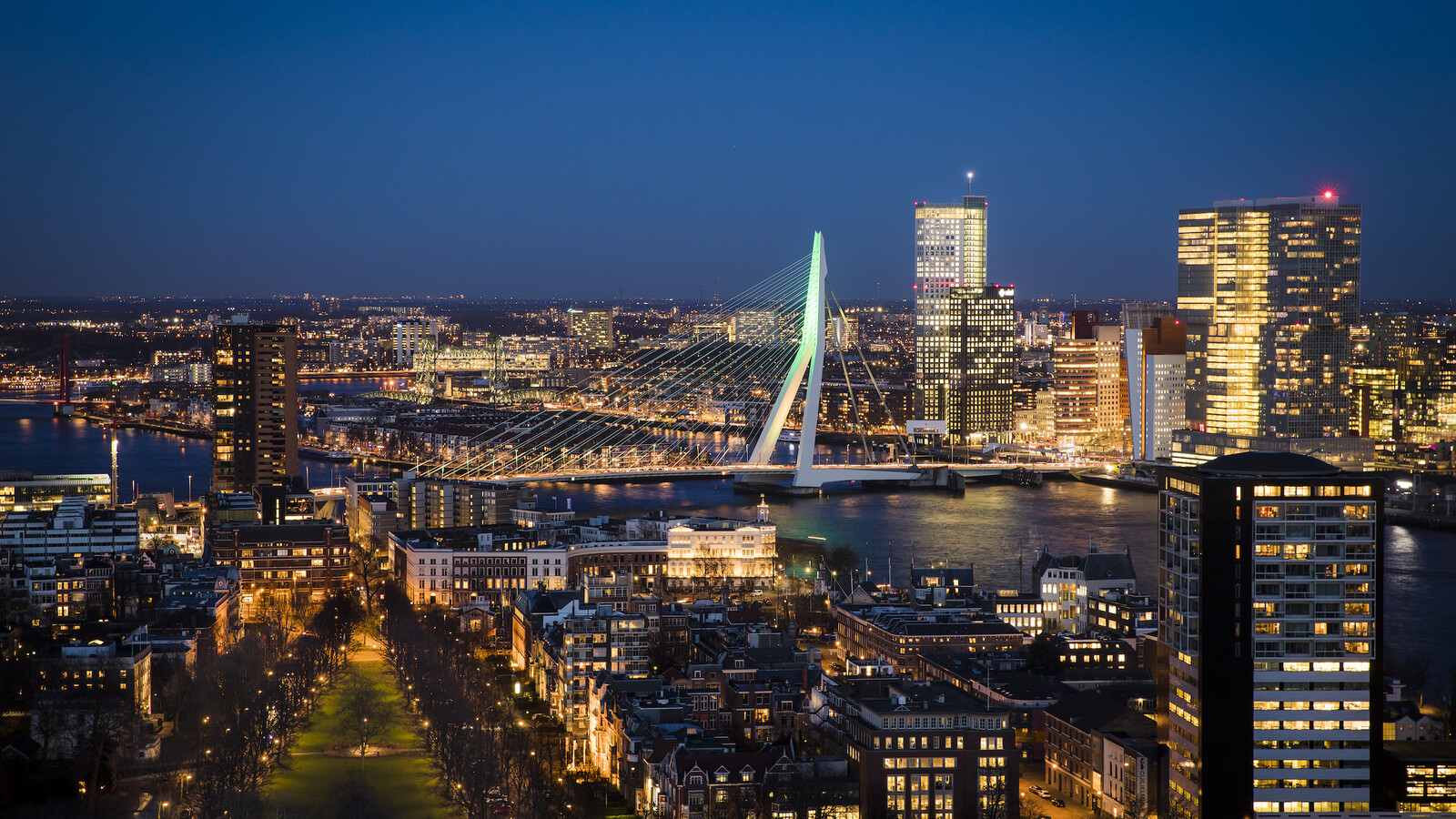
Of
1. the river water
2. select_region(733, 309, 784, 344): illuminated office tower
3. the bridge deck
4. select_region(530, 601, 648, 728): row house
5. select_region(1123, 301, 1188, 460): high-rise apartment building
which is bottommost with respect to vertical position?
select_region(530, 601, 648, 728): row house

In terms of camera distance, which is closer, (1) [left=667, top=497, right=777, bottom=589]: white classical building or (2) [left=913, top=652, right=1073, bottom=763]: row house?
(2) [left=913, top=652, right=1073, bottom=763]: row house

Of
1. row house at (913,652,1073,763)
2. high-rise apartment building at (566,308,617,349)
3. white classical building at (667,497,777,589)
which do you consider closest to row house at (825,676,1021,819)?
row house at (913,652,1073,763)

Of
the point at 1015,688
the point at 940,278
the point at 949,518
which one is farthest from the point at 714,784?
the point at 940,278

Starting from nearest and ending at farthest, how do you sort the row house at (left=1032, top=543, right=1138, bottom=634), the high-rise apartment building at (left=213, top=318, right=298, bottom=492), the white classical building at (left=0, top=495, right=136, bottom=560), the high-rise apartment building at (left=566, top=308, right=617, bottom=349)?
1. the row house at (left=1032, top=543, right=1138, bottom=634)
2. the white classical building at (left=0, top=495, right=136, bottom=560)
3. the high-rise apartment building at (left=213, top=318, right=298, bottom=492)
4. the high-rise apartment building at (left=566, top=308, right=617, bottom=349)

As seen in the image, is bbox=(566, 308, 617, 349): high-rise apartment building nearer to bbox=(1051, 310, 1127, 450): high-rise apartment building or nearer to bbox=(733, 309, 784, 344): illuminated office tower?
bbox=(733, 309, 784, 344): illuminated office tower

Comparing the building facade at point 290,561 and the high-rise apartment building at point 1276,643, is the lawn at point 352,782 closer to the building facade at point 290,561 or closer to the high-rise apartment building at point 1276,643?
the high-rise apartment building at point 1276,643

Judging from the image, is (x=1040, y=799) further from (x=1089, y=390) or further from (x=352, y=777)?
(x=1089, y=390)
